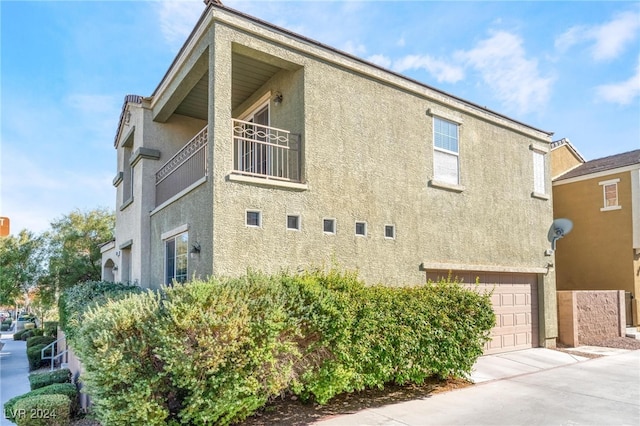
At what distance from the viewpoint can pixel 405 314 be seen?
8094 mm

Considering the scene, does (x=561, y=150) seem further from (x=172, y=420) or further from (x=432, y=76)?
(x=172, y=420)

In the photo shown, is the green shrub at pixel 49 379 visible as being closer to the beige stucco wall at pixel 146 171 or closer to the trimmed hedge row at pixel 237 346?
the beige stucco wall at pixel 146 171

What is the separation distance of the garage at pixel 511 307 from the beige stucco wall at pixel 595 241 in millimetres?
5763

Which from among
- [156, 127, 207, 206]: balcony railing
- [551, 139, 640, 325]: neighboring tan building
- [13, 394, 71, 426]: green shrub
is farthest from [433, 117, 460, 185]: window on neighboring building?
[13, 394, 71, 426]: green shrub

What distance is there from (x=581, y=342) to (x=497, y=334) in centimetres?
421

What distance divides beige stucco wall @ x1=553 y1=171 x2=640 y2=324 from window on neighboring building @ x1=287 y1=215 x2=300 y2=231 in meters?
15.3

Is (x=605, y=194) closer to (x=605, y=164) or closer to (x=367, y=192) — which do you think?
(x=605, y=164)

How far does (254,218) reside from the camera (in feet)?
27.5

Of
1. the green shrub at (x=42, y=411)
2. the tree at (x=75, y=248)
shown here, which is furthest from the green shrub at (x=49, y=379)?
the tree at (x=75, y=248)

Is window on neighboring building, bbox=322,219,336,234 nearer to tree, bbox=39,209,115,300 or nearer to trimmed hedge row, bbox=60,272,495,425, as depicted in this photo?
trimmed hedge row, bbox=60,272,495,425

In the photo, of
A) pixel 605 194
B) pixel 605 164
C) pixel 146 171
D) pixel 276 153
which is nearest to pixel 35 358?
pixel 146 171

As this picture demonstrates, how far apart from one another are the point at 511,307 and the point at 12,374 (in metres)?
19.1

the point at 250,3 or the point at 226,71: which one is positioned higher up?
the point at 250,3

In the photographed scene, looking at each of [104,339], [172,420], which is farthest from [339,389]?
[104,339]
